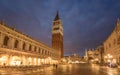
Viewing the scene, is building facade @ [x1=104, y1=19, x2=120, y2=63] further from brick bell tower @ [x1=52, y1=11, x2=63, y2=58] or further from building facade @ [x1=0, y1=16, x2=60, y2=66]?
brick bell tower @ [x1=52, y1=11, x2=63, y2=58]

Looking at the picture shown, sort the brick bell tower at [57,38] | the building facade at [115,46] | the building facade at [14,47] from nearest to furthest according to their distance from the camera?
the building facade at [14,47] → the building facade at [115,46] → the brick bell tower at [57,38]

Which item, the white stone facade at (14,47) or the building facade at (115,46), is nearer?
the white stone facade at (14,47)

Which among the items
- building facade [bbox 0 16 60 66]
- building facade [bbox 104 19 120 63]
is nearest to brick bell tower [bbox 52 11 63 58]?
building facade [bbox 104 19 120 63]

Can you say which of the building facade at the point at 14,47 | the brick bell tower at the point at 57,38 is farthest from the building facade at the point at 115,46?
the brick bell tower at the point at 57,38

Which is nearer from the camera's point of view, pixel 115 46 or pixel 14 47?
pixel 14 47

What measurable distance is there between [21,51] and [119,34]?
1285 inches

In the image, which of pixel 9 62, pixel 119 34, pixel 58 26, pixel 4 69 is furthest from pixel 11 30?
pixel 58 26

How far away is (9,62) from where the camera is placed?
1391 inches

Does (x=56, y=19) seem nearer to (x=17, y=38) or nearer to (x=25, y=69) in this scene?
(x=17, y=38)

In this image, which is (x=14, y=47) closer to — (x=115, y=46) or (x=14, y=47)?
(x=14, y=47)

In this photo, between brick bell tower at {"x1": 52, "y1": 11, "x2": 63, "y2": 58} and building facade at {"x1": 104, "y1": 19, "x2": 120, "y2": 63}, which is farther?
brick bell tower at {"x1": 52, "y1": 11, "x2": 63, "y2": 58}

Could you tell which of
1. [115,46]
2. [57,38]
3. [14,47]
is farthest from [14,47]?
[57,38]

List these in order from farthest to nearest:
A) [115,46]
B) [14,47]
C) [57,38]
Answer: [57,38], [115,46], [14,47]

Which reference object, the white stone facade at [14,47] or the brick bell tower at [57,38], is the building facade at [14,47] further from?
the brick bell tower at [57,38]
